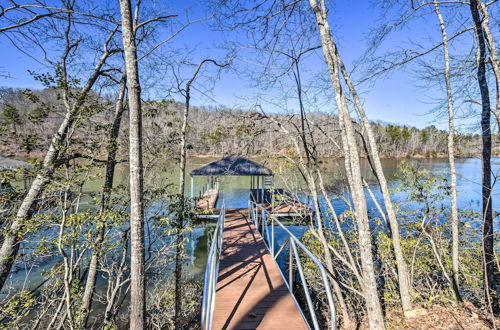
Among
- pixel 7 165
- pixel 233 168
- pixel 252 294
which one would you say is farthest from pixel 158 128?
pixel 7 165

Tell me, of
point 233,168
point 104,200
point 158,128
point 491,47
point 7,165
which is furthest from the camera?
point 233,168

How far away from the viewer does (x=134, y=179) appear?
3.11 meters

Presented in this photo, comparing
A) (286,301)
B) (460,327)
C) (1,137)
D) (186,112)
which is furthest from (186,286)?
(460,327)

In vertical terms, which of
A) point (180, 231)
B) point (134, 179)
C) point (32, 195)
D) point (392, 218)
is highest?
point (134, 179)

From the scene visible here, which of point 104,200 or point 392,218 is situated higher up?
point 104,200

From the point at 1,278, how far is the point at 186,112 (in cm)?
482

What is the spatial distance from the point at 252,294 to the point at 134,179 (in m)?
2.61

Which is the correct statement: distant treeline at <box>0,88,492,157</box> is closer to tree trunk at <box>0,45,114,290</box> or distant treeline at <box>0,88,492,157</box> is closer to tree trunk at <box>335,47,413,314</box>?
tree trunk at <box>0,45,114,290</box>

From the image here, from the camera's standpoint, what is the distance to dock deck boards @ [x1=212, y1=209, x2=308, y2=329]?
318 cm

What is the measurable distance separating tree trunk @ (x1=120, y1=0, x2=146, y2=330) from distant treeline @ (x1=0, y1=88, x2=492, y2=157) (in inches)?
65.3

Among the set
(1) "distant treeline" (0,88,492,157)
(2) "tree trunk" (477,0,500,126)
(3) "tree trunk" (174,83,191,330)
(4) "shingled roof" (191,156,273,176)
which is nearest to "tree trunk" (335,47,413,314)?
(1) "distant treeline" (0,88,492,157)

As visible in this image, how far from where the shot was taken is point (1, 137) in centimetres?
388

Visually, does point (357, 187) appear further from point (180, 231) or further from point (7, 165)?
point (7, 165)

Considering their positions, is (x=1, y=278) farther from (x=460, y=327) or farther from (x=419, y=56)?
(x=419, y=56)
